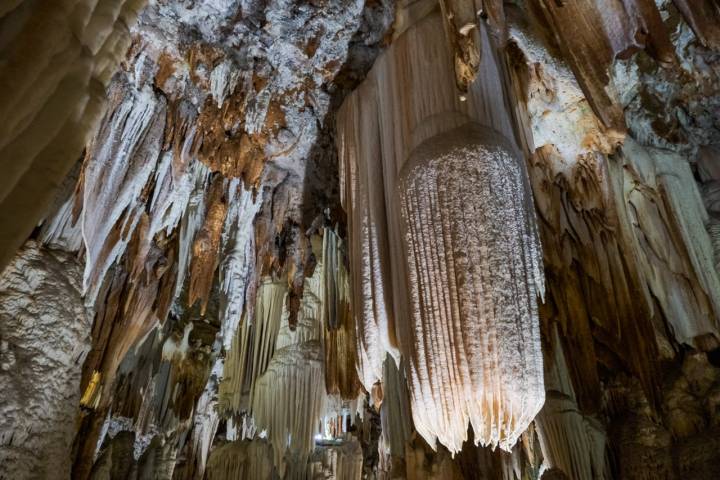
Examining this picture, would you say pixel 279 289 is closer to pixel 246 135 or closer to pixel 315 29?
pixel 246 135

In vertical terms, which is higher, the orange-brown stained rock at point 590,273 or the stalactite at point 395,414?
the orange-brown stained rock at point 590,273

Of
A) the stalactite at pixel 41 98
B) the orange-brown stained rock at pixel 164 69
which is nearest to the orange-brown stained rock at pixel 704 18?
the stalactite at pixel 41 98

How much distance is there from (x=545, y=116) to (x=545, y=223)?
1.31 m

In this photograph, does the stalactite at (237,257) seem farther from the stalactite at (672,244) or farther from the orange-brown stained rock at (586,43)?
the stalactite at (672,244)

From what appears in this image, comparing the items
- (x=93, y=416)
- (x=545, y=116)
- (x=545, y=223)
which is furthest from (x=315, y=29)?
(x=93, y=416)

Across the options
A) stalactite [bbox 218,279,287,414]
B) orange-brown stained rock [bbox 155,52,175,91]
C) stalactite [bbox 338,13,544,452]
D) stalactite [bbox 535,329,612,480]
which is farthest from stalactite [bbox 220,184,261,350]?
stalactite [bbox 535,329,612,480]

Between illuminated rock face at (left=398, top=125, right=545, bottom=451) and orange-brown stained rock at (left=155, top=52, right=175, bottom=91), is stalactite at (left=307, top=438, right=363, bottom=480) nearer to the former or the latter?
illuminated rock face at (left=398, top=125, right=545, bottom=451)

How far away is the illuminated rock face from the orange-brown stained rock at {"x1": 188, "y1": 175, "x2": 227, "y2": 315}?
8.46 feet

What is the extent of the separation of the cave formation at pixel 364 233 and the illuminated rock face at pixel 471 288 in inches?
0.5

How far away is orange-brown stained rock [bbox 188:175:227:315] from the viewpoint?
4.89 m

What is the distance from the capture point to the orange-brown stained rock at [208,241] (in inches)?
193

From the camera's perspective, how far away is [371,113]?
→ 11.8 ft

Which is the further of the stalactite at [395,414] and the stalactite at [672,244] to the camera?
the stalactite at [672,244]

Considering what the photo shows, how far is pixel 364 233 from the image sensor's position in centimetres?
319
